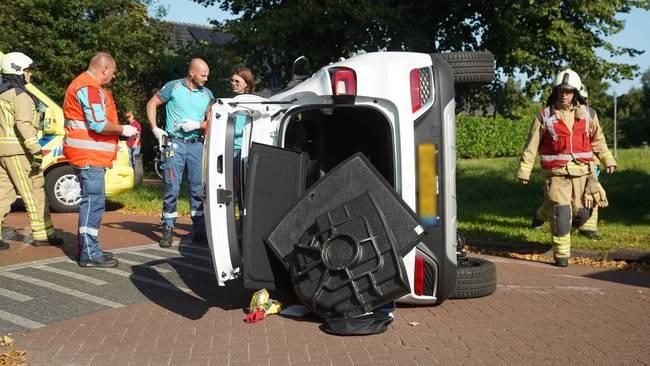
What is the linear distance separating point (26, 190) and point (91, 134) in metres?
1.80

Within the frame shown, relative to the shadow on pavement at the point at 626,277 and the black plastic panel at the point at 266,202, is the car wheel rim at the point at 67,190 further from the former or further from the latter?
the shadow on pavement at the point at 626,277

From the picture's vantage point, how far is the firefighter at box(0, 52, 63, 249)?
7.69 meters

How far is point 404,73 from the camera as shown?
490 centimetres

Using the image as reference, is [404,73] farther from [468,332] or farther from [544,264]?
[544,264]

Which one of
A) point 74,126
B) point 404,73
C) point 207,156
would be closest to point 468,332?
point 404,73

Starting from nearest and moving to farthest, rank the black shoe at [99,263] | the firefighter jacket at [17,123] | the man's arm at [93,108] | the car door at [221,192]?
the car door at [221,192], the man's arm at [93,108], the black shoe at [99,263], the firefighter jacket at [17,123]

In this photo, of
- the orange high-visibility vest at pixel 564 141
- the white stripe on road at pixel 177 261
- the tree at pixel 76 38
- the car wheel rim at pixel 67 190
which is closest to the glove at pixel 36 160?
the white stripe on road at pixel 177 261

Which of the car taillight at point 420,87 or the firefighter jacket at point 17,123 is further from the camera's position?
the firefighter jacket at point 17,123

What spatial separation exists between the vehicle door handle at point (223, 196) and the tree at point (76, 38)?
14.4m

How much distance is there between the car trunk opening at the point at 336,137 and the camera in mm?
6027

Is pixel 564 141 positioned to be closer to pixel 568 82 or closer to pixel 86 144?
pixel 568 82

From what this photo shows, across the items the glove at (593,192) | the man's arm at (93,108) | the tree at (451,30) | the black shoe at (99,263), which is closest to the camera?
the man's arm at (93,108)

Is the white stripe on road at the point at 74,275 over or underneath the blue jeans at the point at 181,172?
underneath

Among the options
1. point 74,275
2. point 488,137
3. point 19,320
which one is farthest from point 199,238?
point 488,137
